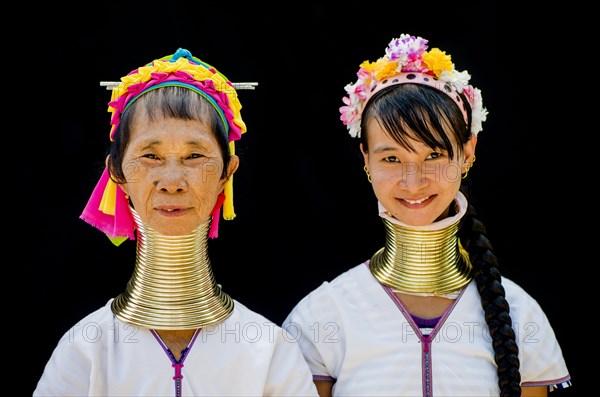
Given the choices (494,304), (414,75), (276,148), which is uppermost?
(276,148)

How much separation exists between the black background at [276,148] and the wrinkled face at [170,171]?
→ 1077 millimetres

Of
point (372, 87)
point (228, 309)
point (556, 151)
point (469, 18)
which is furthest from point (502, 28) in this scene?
point (228, 309)

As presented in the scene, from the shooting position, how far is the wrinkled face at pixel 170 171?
3816mm

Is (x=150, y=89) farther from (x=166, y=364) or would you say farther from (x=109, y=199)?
(x=166, y=364)

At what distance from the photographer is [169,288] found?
12.9 feet

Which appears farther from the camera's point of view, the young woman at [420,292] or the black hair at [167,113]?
the young woman at [420,292]

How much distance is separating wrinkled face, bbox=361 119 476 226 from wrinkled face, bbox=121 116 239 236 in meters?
0.73

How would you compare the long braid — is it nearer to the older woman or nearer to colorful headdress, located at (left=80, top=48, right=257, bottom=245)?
the older woman

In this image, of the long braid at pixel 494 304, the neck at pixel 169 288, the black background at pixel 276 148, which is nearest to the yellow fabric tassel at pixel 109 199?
the neck at pixel 169 288

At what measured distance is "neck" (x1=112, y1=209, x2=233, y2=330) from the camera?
3902 mm

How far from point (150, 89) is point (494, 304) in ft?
5.75

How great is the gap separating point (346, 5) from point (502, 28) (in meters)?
0.86

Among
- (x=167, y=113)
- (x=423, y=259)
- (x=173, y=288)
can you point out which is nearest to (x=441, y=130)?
(x=423, y=259)

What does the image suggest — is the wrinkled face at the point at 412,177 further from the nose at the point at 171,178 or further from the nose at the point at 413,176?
the nose at the point at 171,178
